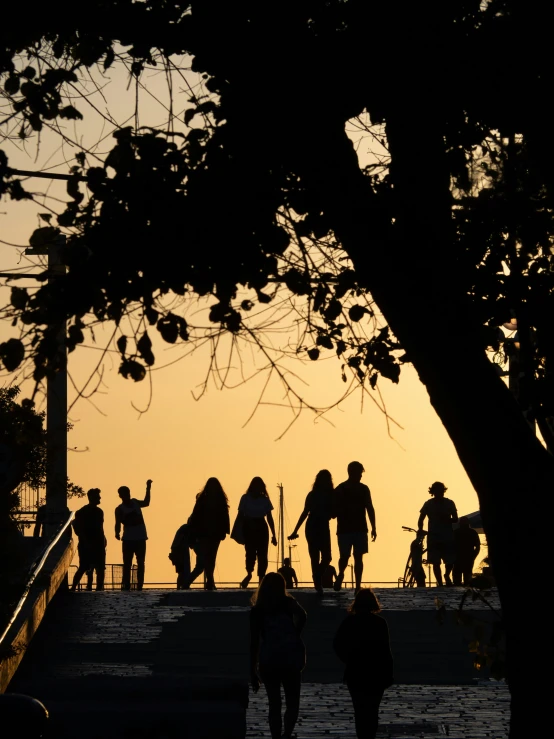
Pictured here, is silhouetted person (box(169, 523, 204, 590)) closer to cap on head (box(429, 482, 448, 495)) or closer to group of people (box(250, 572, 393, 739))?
cap on head (box(429, 482, 448, 495))

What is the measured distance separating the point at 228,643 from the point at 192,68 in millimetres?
9113

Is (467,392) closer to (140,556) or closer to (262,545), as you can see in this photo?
(262,545)

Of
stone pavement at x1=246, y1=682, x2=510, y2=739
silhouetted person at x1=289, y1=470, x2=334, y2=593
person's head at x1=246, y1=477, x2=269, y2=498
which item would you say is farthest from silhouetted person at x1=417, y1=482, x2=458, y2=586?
stone pavement at x1=246, y1=682, x2=510, y2=739

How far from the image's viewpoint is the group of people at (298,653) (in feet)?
34.5

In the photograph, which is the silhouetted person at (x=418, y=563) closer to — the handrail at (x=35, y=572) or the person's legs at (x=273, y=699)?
the handrail at (x=35, y=572)

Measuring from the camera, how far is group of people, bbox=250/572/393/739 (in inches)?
414

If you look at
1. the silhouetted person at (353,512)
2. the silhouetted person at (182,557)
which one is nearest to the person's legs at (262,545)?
the silhouetted person at (353,512)

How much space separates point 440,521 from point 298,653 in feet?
30.4

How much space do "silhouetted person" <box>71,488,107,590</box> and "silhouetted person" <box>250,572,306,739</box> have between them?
10046 millimetres

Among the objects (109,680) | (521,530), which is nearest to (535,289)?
(521,530)

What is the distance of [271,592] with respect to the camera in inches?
450

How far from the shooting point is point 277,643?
36.7ft

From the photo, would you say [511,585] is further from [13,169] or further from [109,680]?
[109,680]

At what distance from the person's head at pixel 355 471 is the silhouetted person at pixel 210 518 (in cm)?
201
